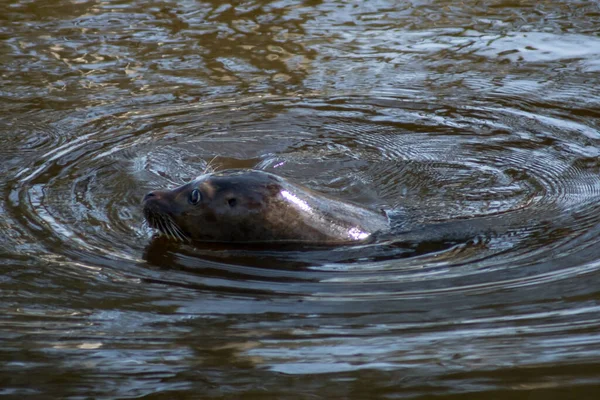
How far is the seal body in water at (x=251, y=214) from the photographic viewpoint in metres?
5.06

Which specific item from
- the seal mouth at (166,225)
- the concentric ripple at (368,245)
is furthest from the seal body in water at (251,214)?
the concentric ripple at (368,245)

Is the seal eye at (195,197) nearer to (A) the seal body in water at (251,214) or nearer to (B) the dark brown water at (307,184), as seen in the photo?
(A) the seal body in water at (251,214)

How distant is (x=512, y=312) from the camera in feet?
12.2

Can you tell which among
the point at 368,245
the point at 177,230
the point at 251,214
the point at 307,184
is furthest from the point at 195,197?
the point at 307,184

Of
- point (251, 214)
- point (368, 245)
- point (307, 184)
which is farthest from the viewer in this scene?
point (307, 184)

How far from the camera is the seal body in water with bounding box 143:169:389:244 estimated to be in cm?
506

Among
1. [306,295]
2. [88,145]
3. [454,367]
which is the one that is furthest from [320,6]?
[454,367]

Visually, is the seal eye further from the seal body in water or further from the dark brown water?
the dark brown water

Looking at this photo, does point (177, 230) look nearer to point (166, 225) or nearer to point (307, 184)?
point (166, 225)

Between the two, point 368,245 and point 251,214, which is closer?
point 368,245

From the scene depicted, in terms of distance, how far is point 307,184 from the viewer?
6.07 meters

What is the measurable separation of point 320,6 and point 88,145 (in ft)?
12.3

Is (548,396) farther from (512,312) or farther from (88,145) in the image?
(88,145)

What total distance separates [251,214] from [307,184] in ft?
3.41
